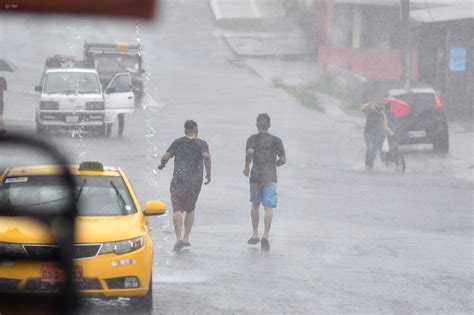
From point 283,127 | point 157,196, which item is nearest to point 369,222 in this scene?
point 157,196

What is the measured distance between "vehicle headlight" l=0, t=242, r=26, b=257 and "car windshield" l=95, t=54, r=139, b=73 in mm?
28731

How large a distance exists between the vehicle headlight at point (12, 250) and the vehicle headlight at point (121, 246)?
703mm

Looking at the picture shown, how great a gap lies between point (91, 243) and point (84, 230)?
23 centimetres

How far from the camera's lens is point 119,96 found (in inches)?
1214

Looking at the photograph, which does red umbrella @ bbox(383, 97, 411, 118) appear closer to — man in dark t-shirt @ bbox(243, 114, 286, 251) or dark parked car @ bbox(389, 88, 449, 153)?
dark parked car @ bbox(389, 88, 449, 153)

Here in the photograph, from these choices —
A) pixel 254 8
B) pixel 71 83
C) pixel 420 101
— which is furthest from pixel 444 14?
pixel 254 8

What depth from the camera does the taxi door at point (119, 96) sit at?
1195 inches

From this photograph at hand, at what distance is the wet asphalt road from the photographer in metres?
13.3

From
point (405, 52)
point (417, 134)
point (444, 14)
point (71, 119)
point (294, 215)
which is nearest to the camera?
point (294, 215)

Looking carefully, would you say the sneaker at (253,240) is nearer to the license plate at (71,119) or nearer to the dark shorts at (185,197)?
the dark shorts at (185,197)

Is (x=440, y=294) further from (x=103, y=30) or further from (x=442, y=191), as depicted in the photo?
(x=103, y=30)

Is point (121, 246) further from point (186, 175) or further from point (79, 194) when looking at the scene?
point (186, 175)

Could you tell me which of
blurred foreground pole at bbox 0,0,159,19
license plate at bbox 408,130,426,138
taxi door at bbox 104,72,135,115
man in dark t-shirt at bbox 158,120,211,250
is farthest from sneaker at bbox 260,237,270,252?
blurred foreground pole at bbox 0,0,159,19

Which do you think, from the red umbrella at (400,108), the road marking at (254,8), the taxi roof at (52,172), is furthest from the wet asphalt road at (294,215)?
the road marking at (254,8)
